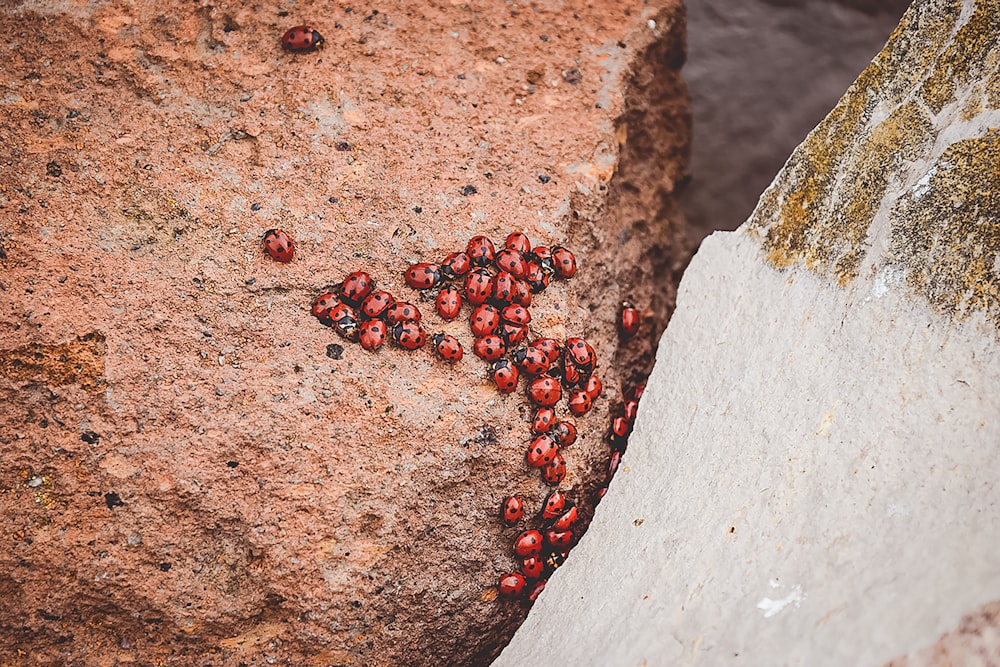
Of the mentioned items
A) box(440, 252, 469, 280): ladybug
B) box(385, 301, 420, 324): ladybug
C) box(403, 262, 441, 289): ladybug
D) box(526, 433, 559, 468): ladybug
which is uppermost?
box(440, 252, 469, 280): ladybug

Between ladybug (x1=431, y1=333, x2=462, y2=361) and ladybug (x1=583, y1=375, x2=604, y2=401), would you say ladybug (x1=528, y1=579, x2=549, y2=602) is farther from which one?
ladybug (x1=431, y1=333, x2=462, y2=361)

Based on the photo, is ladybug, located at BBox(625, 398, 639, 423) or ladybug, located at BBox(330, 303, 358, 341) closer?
ladybug, located at BBox(330, 303, 358, 341)

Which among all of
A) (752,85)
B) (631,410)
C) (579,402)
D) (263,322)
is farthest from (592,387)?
(752,85)

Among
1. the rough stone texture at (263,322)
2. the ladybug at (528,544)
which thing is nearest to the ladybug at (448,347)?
the rough stone texture at (263,322)

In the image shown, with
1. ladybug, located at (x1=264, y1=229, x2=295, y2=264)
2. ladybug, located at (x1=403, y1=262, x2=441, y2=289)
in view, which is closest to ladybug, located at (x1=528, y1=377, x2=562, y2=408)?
ladybug, located at (x1=403, y1=262, x2=441, y2=289)

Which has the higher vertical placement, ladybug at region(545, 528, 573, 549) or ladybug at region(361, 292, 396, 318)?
ladybug at region(361, 292, 396, 318)

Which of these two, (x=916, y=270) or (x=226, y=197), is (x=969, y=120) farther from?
(x=226, y=197)
